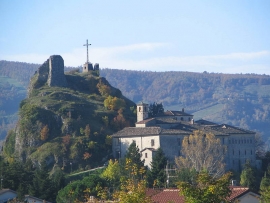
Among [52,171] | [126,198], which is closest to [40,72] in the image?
[52,171]

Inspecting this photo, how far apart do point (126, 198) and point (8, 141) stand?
92.6m

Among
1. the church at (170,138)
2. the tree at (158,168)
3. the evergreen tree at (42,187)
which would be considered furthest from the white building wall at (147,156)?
the evergreen tree at (42,187)

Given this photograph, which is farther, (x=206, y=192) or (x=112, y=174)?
(x=112, y=174)

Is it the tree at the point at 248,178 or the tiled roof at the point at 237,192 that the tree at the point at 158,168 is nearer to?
the tree at the point at 248,178

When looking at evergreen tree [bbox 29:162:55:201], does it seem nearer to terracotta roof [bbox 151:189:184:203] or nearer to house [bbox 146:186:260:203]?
terracotta roof [bbox 151:189:184:203]

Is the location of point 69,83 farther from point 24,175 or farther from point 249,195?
point 249,195

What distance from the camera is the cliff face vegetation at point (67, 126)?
402 ft

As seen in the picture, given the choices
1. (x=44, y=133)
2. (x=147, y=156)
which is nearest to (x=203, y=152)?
(x=147, y=156)

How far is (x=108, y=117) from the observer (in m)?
132

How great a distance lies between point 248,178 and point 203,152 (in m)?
10.1

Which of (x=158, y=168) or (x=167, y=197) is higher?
(x=167, y=197)

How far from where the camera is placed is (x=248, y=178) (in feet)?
357

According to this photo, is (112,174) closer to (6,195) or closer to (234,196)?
(6,195)

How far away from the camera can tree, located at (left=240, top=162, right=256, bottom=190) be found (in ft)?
348
